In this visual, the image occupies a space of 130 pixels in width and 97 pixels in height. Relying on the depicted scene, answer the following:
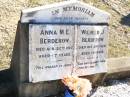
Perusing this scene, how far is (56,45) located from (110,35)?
2353mm

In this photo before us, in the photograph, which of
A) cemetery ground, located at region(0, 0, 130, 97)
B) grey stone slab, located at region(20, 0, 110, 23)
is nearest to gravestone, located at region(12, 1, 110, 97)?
grey stone slab, located at region(20, 0, 110, 23)

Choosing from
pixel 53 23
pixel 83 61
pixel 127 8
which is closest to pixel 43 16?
pixel 53 23

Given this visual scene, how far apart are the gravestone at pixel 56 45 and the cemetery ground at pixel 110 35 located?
35 centimetres

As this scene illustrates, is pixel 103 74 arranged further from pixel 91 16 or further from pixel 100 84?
pixel 91 16

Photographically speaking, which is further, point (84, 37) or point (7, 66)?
point (7, 66)

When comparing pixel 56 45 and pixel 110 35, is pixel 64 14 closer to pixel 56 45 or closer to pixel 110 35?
pixel 56 45

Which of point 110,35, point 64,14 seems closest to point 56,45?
point 64,14

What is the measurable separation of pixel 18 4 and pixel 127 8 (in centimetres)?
236

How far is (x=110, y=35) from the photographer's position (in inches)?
281

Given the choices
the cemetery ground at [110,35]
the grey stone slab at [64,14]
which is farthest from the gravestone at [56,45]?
the cemetery ground at [110,35]

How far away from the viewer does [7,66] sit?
19.5ft

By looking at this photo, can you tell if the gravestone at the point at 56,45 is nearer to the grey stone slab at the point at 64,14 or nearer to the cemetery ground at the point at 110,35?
the grey stone slab at the point at 64,14

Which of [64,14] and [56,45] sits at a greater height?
[64,14]

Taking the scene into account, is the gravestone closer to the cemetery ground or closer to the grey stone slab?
the grey stone slab
